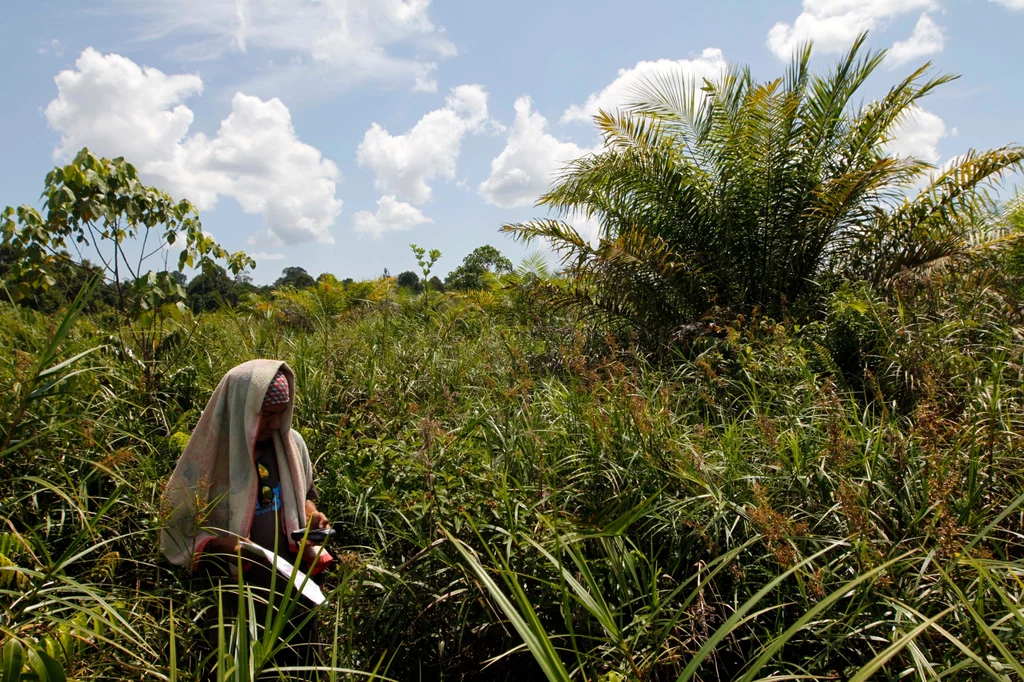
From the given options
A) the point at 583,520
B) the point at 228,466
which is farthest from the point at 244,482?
the point at 583,520

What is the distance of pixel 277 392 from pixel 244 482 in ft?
1.20

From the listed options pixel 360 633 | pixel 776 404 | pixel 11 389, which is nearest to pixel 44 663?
pixel 360 633

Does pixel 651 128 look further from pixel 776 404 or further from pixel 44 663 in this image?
pixel 44 663

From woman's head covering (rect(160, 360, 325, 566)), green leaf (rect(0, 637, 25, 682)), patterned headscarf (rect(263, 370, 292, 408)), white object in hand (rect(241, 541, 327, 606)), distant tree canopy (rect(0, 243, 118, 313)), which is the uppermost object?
distant tree canopy (rect(0, 243, 118, 313))

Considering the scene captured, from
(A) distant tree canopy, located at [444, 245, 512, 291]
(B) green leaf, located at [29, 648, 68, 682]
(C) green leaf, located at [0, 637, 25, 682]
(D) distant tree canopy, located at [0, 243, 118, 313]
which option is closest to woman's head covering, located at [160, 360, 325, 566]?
(B) green leaf, located at [29, 648, 68, 682]

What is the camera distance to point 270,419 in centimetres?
251

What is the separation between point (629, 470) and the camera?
9.52ft

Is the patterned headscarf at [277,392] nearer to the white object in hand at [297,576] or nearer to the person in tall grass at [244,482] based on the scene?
the person in tall grass at [244,482]

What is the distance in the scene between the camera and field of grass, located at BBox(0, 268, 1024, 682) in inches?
74.7

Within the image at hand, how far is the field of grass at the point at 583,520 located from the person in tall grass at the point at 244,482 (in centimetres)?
15

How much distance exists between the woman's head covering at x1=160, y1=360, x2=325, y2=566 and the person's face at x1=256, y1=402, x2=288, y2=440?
21mm

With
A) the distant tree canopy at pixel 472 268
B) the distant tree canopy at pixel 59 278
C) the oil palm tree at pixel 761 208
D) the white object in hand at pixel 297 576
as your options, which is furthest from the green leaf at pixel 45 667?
the distant tree canopy at pixel 472 268

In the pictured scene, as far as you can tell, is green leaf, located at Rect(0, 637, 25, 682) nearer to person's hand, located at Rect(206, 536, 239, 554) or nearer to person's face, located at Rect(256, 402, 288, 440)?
person's hand, located at Rect(206, 536, 239, 554)

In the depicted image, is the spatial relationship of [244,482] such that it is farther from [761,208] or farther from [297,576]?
[761,208]
